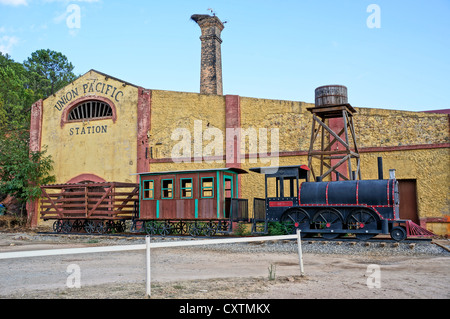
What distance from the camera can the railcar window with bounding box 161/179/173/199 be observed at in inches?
653

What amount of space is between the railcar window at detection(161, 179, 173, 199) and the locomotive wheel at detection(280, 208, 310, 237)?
5.00 m

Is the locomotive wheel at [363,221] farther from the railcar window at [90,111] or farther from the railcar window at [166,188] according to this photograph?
the railcar window at [90,111]

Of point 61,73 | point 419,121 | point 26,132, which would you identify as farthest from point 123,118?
point 61,73

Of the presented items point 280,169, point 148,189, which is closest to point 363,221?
point 280,169

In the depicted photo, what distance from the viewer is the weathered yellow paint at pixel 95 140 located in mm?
21484

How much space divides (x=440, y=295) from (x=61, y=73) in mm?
49161

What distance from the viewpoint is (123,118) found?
71.6ft

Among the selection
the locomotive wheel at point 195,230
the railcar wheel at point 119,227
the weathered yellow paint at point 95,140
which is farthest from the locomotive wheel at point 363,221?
the weathered yellow paint at point 95,140

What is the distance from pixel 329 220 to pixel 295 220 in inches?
42.6

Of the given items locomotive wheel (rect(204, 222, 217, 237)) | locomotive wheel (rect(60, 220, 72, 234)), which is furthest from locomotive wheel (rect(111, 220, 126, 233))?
locomotive wheel (rect(204, 222, 217, 237))

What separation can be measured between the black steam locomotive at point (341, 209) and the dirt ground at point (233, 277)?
1952 mm

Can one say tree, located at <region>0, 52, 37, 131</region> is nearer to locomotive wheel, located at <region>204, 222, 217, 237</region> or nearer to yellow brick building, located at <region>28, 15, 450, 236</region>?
yellow brick building, located at <region>28, 15, 450, 236</region>

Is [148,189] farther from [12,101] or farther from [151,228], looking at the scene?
[12,101]
